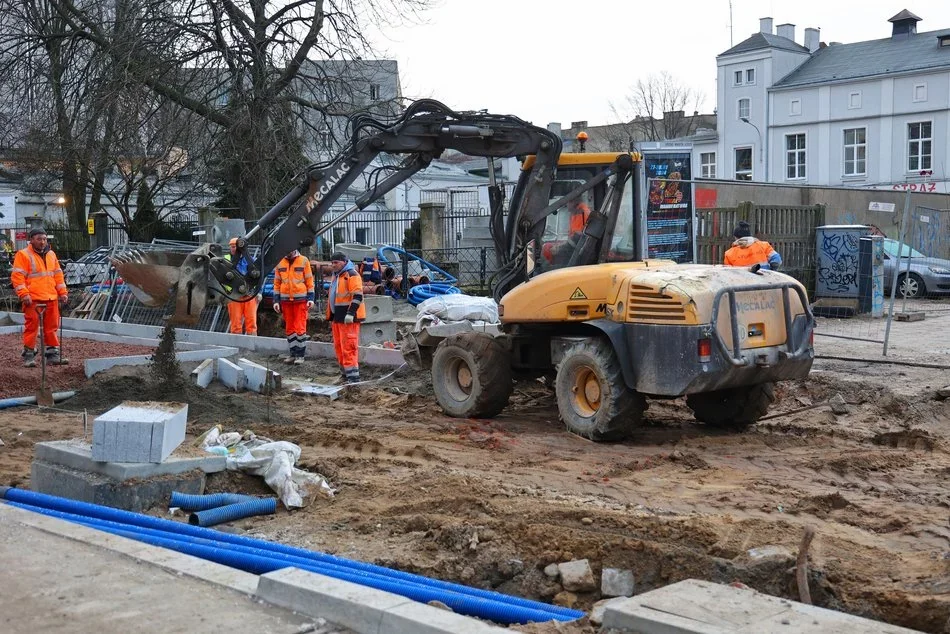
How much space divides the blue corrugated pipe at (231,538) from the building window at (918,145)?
47.2 m

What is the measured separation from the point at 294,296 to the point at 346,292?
73.4 inches

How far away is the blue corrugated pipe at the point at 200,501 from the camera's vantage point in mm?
7168

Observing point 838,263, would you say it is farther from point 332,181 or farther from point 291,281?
point 332,181

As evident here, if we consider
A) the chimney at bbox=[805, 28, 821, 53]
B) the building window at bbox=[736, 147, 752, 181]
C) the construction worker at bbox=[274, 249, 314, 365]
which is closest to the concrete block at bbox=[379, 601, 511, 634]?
the construction worker at bbox=[274, 249, 314, 365]

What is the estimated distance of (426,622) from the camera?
4.32 metres

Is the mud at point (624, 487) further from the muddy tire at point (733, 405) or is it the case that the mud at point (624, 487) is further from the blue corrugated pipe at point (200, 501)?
the blue corrugated pipe at point (200, 501)

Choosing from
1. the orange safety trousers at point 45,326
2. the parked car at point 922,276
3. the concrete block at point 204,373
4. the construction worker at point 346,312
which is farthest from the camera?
the parked car at point 922,276

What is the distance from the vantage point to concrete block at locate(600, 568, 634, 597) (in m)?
5.63

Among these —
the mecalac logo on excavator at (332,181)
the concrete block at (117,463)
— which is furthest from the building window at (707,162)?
the concrete block at (117,463)

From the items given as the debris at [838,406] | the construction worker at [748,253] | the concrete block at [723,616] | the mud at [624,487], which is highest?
the construction worker at [748,253]

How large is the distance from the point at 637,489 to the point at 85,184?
26729mm

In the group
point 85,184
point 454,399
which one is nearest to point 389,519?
point 454,399

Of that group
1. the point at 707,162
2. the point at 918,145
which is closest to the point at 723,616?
the point at 918,145

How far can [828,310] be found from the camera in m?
18.2
